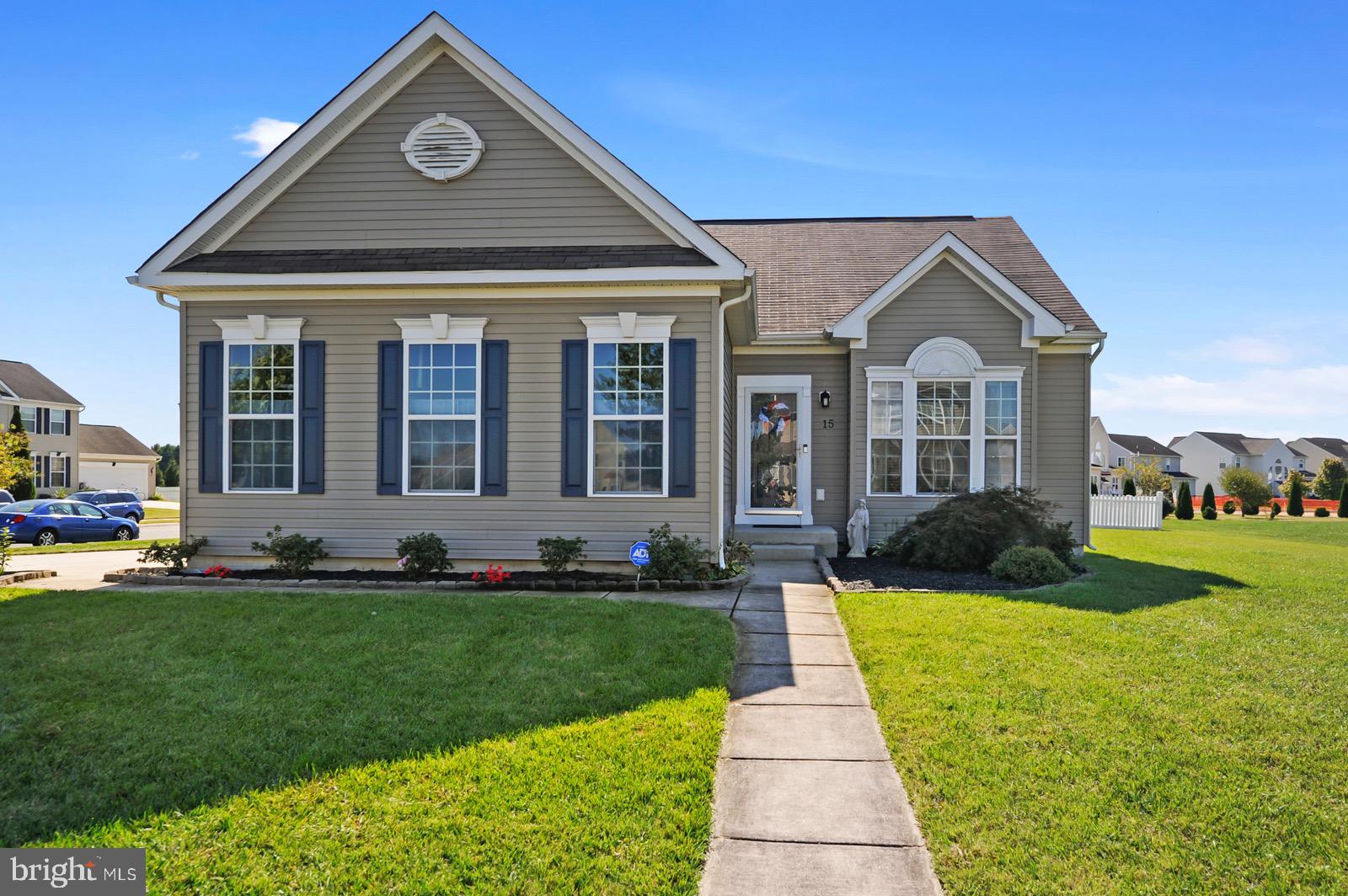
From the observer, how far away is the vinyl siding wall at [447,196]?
9828mm

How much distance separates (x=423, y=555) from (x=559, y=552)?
5.76 feet

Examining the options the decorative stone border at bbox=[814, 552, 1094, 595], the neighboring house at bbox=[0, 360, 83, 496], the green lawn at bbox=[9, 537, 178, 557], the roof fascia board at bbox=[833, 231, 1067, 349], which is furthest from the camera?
the neighboring house at bbox=[0, 360, 83, 496]

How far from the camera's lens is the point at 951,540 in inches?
411

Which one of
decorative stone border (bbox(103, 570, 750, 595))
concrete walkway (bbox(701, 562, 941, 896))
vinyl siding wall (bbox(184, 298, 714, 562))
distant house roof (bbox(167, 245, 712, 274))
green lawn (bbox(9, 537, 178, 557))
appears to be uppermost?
Answer: distant house roof (bbox(167, 245, 712, 274))

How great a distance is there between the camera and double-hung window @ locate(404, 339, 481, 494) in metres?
9.84

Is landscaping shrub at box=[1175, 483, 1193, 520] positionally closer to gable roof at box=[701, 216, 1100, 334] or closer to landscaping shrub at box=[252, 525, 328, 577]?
gable roof at box=[701, 216, 1100, 334]

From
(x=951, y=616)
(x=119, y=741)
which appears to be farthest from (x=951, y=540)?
(x=119, y=741)

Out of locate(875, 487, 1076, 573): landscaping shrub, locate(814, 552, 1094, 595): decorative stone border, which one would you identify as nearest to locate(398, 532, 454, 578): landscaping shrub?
locate(814, 552, 1094, 595): decorative stone border

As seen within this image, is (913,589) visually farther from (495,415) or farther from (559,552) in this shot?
(495,415)

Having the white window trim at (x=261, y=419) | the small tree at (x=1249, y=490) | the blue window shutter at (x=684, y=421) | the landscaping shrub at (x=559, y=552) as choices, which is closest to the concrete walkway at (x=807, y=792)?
the blue window shutter at (x=684, y=421)

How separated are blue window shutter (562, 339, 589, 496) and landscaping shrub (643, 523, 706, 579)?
1.16m

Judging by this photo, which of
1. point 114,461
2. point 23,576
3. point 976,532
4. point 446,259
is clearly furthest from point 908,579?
point 114,461

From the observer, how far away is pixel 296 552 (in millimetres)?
9727

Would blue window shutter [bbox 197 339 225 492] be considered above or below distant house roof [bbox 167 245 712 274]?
below
